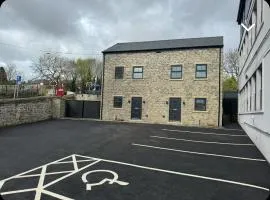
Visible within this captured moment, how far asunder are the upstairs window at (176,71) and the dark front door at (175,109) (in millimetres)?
2243

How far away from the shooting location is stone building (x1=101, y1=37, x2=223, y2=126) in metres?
25.1

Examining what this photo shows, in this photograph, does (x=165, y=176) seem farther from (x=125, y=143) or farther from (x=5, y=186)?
(x=125, y=143)

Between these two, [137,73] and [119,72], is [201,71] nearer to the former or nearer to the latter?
[137,73]

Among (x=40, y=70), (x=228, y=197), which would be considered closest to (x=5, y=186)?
(x=228, y=197)

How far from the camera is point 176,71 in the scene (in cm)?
2648

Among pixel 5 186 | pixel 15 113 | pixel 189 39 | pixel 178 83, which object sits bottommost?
pixel 5 186

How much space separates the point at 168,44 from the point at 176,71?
3.44 metres

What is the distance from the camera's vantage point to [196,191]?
21.4 ft

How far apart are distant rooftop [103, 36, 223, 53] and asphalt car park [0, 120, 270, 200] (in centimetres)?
1445

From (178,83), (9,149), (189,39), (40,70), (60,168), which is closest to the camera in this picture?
(60,168)

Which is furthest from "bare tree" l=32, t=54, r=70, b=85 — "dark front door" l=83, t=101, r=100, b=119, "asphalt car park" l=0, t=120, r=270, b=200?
"asphalt car park" l=0, t=120, r=270, b=200

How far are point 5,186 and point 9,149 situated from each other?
560 cm

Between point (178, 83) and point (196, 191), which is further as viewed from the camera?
point (178, 83)

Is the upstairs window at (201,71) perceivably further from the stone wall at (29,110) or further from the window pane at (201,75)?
the stone wall at (29,110)
